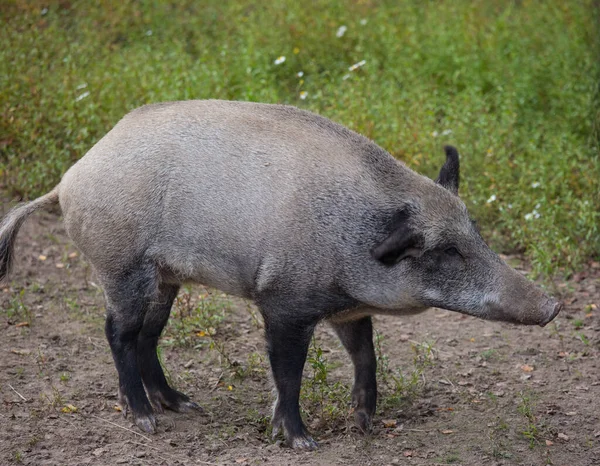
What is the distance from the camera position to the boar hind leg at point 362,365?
15.3 feet

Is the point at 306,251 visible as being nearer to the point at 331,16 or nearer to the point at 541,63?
the point at 541,63

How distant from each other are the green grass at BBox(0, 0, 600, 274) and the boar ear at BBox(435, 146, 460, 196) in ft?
6.25

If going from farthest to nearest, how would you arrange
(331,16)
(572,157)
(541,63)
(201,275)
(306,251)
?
1. (331,16)
2. (541,63)
3. (572,157)
4. (201,275)
5. (306,251)

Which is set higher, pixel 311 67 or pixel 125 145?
pixel 125 145

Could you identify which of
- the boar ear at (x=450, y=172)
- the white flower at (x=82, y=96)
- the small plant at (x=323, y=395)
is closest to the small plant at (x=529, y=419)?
the small plant at (x=323, y=395)

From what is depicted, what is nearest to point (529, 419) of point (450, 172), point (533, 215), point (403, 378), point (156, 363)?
point (403, 378)

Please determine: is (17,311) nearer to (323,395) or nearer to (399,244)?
(323,395)

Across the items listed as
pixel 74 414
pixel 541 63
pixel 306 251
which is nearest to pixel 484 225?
pixel 541 63

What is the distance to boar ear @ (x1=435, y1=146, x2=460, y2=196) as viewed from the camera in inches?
179

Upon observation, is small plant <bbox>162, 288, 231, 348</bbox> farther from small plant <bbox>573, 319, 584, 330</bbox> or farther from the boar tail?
small plant <bbox>573, 319, 584, 330</bbox>

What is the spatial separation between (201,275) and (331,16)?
5.46 metres

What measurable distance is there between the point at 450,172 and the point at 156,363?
184cm

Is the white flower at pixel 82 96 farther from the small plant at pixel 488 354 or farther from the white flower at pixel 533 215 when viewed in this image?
the small plant at pixel 488 354

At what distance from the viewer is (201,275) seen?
447cm
